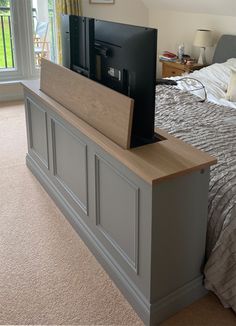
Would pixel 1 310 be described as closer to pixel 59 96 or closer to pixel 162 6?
pixel 59 96

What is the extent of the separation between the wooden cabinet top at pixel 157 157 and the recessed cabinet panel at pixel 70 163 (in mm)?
206

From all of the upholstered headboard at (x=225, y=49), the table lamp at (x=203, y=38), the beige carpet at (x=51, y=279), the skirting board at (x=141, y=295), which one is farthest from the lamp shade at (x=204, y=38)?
the skirting board at (x=141, y=295)

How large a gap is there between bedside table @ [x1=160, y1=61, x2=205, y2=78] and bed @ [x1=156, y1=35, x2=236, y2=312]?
0.92 m

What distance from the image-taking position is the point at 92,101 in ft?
6.36

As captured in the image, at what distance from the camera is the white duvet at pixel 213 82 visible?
3237 millimetres

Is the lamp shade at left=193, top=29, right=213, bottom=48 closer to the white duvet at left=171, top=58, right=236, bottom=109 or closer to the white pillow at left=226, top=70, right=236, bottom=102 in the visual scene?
the white duvet at left=171, top=58, right=236, bottom=109

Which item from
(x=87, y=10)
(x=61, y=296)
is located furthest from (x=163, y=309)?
(x=87, y=10)

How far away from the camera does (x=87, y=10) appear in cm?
514

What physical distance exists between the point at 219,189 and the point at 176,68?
133 inches

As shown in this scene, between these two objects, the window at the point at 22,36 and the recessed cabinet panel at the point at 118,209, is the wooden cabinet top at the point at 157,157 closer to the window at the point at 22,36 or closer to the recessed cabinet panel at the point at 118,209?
the recessed cabinet panel at the point at 118,209

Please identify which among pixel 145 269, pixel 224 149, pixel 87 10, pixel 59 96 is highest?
pixel 87 10

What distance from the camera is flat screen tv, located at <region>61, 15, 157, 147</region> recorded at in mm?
1604

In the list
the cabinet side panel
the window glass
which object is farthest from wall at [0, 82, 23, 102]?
the cabinet side panel

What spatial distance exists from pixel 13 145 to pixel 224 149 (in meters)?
2.29
